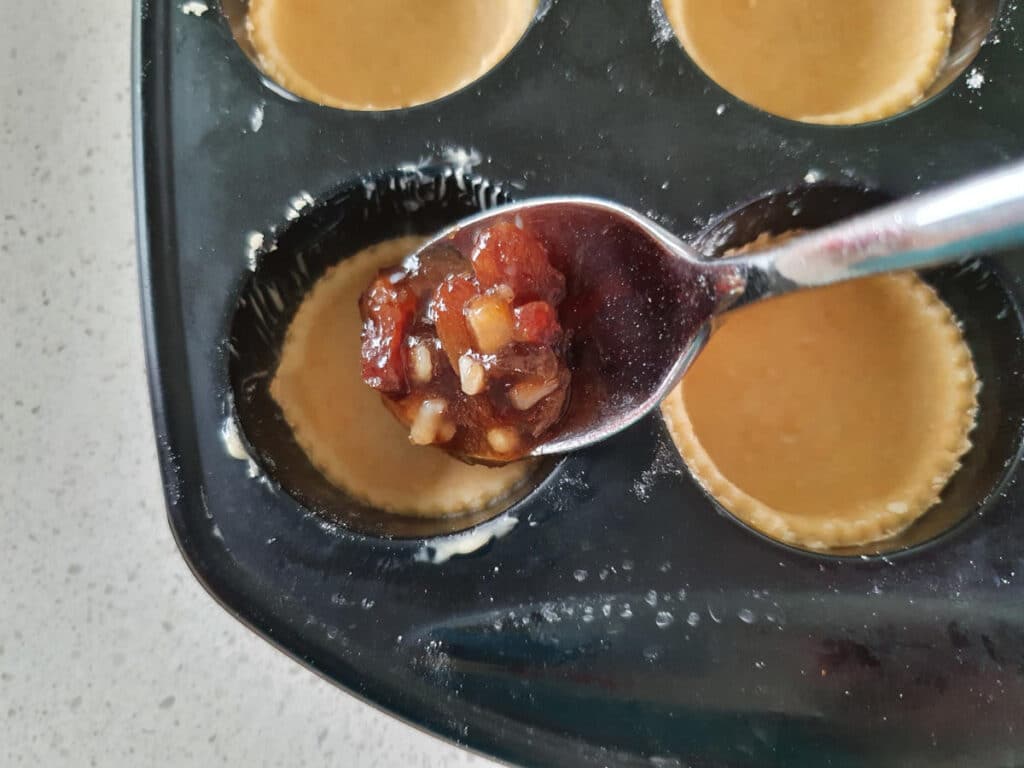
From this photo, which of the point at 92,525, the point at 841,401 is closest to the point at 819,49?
the point at 841,401

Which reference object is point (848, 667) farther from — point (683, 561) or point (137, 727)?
point (137, 727)

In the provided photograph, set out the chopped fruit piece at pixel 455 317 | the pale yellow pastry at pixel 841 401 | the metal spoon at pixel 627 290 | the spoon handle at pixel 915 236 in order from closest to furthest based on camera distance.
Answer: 1. the spoon handle at pixel 915 236
2. the metal spoon at pixel 627 290
3. the chopped fruit piece at pixel 455 317
4. the pale yellow pastry at pixel 841 401

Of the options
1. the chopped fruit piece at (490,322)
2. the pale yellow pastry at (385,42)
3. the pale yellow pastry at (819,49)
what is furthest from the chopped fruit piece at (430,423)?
the pale yellow pastry at (819,49)

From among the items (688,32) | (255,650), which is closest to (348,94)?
(688,32)

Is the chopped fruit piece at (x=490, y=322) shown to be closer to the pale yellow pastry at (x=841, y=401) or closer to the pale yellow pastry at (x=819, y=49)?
the pale yellow pastry at (x=841, y=401)

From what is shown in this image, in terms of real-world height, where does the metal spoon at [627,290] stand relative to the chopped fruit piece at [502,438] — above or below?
above

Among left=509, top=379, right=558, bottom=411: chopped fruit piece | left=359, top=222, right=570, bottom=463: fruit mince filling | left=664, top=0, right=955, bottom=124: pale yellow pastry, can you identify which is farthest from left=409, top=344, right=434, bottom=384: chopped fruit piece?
left=664, top=0, right=955, bottom=124: pale yellow pastry
